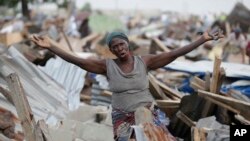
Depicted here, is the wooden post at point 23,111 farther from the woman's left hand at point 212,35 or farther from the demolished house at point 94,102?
the woman's left hand at point 212,35

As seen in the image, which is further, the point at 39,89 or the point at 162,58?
the point at 39,89

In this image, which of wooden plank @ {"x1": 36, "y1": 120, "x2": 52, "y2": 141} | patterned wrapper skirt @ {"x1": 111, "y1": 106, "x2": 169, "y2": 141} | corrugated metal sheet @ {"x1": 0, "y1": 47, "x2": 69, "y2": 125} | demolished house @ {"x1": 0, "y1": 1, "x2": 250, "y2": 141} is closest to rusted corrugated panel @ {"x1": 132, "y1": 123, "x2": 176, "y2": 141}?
demolished house @ {"x1": 0, "y1": 1, "x2": 250, "y2": 141}

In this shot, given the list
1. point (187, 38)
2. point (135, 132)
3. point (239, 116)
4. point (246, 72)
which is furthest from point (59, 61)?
point (187, 38)

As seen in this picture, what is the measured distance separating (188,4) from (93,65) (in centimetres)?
6310

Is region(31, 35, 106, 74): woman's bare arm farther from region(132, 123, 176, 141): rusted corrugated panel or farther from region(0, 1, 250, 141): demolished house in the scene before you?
region(132, 123, 176, 141): rusted corrugated panel

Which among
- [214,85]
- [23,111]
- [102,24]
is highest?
[23,111]

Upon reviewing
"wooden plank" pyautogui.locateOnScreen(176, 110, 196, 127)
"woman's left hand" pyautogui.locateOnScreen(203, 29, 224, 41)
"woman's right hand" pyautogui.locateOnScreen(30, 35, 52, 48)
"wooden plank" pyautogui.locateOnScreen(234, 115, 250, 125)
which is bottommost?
"wooden plank" pyautogui.locateOnScreen(176, 110, 196, 127)

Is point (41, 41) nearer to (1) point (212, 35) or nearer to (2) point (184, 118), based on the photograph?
(1) point (212, 35)

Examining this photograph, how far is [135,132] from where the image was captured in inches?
168

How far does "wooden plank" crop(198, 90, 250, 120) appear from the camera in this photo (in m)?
6.00

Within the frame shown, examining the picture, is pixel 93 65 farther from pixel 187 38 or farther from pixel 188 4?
pixel 188 4

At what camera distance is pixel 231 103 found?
6152mm

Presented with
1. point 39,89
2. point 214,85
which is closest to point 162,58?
point 214,85

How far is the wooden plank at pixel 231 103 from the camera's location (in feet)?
19.7
